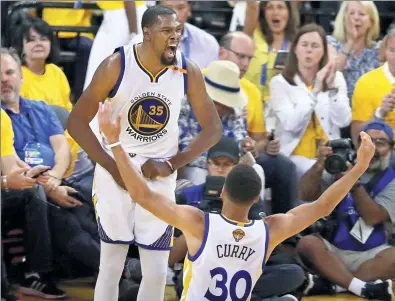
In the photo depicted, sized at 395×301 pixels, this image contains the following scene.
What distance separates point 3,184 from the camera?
664 cm

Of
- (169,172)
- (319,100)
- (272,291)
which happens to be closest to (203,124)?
(169,172)

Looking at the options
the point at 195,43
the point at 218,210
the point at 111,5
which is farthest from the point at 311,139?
the point at 111,5

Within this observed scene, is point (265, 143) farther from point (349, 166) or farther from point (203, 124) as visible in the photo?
point (203, 124)

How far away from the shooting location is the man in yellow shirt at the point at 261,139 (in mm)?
7395

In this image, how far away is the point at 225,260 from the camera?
4.75 meters

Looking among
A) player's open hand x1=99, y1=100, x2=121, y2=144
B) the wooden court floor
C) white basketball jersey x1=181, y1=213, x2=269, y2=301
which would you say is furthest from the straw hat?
player's open hand x1=99, y1=100, x2=121, y2=144

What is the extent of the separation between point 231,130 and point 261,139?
1.72 ft

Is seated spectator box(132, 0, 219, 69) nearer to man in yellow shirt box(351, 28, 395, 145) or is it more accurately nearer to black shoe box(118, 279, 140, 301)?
man in yellow shirt box(351, 28, 395, 145)

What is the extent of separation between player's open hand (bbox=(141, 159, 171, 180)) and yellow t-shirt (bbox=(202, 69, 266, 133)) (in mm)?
2396

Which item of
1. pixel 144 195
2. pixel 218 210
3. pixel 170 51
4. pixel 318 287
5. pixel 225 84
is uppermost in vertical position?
pixel 170 51

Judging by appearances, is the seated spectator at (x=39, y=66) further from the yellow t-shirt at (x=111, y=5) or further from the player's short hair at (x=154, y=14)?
the player's short hair at (x=154, y=14)

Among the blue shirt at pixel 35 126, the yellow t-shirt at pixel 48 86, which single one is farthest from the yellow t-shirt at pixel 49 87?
the blue shirt at pixel 35 126

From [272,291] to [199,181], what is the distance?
3.30 feet

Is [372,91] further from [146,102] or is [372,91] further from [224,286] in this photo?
[224,286]
